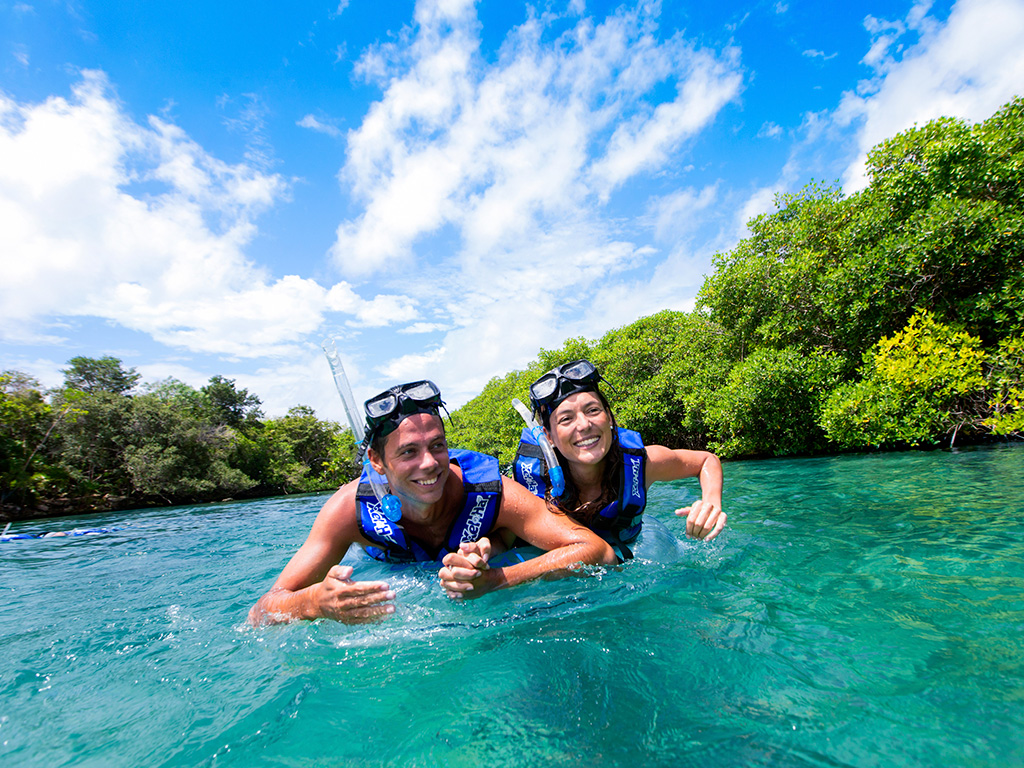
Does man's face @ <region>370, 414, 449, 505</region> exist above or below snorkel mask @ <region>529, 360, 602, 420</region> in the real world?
below

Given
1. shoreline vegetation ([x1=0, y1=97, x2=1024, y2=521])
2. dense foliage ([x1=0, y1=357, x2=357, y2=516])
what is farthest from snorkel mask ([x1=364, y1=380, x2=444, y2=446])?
dense foliage ([x1=0, y1=357, x2=357, y2=516])

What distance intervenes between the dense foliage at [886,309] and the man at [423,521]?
32.9 ft

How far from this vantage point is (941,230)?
31.6 feet

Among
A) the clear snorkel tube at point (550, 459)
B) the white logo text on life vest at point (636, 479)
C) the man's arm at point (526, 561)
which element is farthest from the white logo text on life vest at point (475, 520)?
the white logo text on life vest at point (636, 479)

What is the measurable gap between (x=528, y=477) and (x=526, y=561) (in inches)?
40.2

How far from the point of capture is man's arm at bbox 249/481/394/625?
2.25 meters

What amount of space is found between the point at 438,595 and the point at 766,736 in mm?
2060

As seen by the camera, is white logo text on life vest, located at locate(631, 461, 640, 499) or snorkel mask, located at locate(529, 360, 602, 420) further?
white logo text on life vest, located at locate(631, 461, 640, 499)

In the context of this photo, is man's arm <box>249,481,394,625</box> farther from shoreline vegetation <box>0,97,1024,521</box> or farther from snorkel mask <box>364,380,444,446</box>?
shoreline vegetation <box>0,97,1024,521</box>

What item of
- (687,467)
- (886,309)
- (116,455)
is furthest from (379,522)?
(116,455)

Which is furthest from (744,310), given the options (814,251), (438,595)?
(438,595)

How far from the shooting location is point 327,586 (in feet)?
7.59

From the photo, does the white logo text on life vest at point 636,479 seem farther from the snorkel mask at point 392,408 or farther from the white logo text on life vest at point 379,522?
the white logo text on life vest at point 379,522

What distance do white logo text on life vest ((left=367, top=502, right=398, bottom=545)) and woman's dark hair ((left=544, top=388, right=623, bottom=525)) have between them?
116 centimetres
